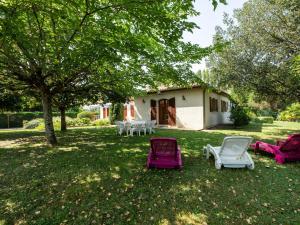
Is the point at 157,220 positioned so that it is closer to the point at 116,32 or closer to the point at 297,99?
the point at 116,32

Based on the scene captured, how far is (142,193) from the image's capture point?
13.7ft

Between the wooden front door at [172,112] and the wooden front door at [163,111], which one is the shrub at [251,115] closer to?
the wooden front door at [172,112]

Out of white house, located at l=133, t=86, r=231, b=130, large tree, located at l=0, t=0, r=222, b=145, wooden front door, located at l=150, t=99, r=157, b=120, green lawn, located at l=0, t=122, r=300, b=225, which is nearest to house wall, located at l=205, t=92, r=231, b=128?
white house, located at l=133, t=86, r=231, b=130

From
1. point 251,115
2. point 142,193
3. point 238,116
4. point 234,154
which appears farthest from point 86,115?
point 142,193

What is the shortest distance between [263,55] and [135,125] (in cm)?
974

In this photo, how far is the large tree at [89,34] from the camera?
461cm

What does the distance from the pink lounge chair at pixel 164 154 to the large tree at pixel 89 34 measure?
284cm

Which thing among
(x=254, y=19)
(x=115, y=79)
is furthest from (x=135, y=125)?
(x=254, y=19)

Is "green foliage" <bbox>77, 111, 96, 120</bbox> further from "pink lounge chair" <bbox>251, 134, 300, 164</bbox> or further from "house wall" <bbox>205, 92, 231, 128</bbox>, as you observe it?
"pink lounge chair" <bbox>251, 134, 300, 164</bbox>

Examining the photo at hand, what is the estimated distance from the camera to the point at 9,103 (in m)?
12.6

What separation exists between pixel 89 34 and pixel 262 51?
38.1ft

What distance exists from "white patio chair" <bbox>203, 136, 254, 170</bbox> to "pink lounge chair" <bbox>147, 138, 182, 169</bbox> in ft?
4.23

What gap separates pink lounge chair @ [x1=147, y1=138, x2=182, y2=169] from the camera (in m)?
5.32

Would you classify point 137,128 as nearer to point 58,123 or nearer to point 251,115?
point 58,123
